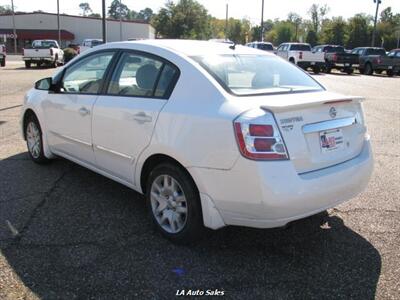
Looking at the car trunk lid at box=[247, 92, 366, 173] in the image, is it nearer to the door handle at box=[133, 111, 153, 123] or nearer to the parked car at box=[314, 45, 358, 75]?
the door handle at box=[133, 111, 153, 123]

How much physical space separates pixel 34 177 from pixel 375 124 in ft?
24.7

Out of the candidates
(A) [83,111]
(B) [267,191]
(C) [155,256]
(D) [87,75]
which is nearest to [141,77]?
(A) [83,111]

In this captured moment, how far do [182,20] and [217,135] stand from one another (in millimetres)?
93282

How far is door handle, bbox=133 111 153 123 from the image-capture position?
13.7ft

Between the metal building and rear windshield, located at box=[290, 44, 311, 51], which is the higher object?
the metal building

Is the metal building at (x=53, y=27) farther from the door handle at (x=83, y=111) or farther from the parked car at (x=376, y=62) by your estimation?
the door handle at (x=83, y=111)

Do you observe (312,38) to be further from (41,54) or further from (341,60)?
(41,54)

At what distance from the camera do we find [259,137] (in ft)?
11.4

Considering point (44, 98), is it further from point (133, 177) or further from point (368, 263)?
point (368, 263)

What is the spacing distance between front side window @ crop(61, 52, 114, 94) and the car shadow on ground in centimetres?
119

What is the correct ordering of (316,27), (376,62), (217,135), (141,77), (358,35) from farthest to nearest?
(316,27) < (358,35) < (376,62) < (141,77) < (217,135)

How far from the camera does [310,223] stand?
462 cm

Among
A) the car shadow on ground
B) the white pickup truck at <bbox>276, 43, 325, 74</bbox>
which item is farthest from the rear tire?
the car shadow on ground

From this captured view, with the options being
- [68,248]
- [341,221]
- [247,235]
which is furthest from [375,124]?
[68,248]
